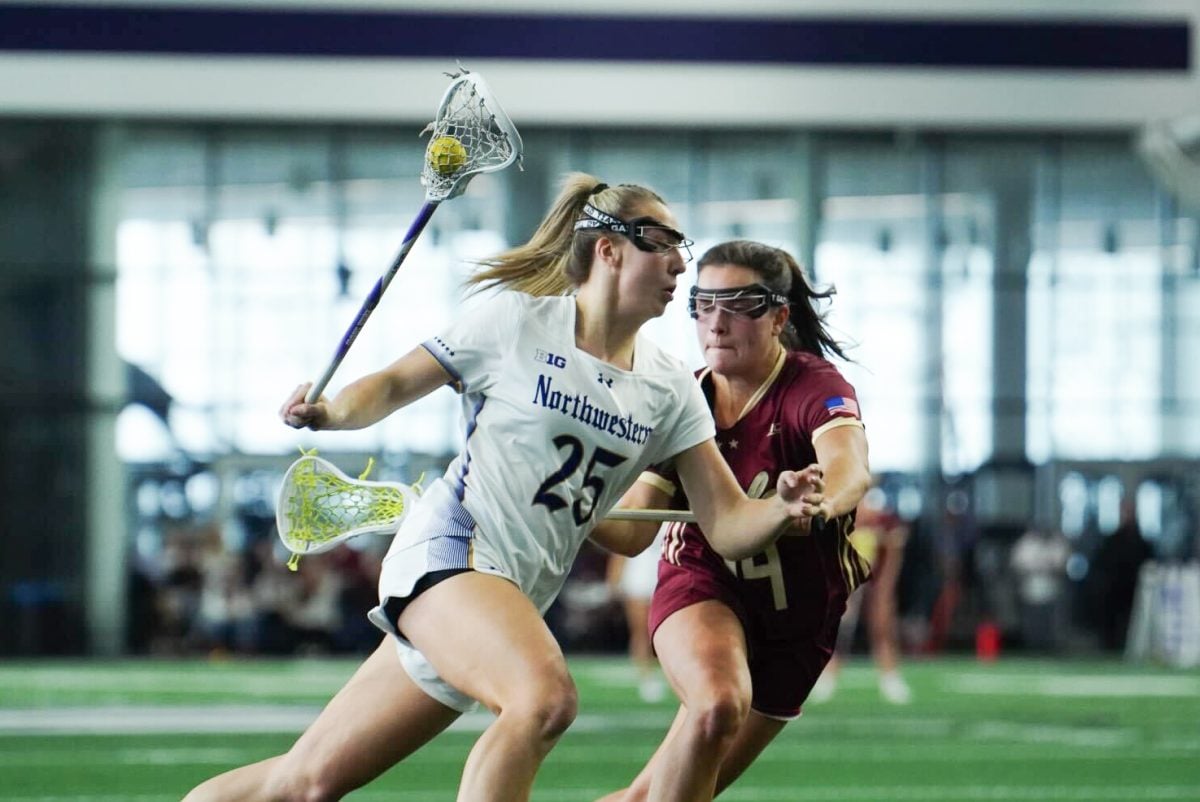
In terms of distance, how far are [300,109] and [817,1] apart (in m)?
6.70

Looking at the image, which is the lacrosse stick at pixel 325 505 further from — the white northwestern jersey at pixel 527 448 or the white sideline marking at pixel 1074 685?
the white sideline marking at pixel 1074 685

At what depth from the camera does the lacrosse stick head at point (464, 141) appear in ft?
17.7

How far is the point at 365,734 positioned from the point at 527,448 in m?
0.82

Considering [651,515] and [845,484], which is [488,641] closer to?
[651,515]

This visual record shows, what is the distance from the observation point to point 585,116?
81.0 feet

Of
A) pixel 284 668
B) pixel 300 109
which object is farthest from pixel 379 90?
pixel 284 668

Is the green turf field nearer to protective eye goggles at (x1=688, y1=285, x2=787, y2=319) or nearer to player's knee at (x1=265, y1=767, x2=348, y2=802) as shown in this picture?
protective eye goggles at (x1=688, y1=285, x2=787, y2=319)

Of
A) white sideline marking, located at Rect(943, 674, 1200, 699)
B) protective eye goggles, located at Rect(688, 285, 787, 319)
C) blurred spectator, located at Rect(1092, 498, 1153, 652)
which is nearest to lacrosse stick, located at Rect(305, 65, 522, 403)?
protective eye goggles, located at Rect(688, 285, 787, 319)

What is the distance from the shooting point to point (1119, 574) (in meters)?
24.7

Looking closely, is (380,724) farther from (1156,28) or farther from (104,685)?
(1156,28)

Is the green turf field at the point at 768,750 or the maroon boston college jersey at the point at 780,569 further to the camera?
the green turf field at the point at 768,750

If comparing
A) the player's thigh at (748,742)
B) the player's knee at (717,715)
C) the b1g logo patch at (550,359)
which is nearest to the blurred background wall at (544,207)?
the player's thigh at (748,742)

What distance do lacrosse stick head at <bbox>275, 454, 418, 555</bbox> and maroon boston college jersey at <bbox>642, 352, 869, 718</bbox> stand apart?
84 centimetres

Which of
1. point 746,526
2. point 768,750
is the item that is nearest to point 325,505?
point 746,526
